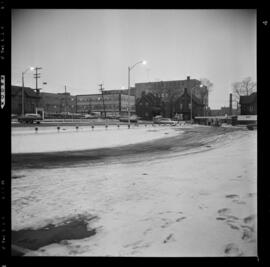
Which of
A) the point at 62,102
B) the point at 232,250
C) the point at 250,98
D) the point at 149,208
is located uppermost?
the point at 62,102

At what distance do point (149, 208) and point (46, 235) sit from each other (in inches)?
62.7

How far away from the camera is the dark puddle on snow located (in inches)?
124

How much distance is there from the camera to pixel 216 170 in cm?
632

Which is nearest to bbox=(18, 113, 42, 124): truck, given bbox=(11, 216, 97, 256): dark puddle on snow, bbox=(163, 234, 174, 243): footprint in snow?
bbox=(11, 216, 97, 256): dark puddle on snow

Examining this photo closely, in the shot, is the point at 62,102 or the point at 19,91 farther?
the point at 62,102

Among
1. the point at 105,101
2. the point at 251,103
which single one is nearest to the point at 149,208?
the point at 251,103

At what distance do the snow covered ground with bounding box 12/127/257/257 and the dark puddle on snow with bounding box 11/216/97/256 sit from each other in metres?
0.11

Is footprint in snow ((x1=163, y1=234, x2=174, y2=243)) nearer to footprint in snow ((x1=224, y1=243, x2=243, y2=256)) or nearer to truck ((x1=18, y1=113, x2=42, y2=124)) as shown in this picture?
footprint in snow ((x1=224, y1=243, x2=243, y2=256))

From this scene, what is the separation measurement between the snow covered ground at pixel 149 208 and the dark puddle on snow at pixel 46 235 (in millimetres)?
110

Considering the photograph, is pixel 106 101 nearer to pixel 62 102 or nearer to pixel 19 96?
pixel 19 96

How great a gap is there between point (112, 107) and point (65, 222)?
31.3 ft

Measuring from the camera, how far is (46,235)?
3328mm

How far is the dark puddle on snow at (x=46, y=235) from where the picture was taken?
3158mm
